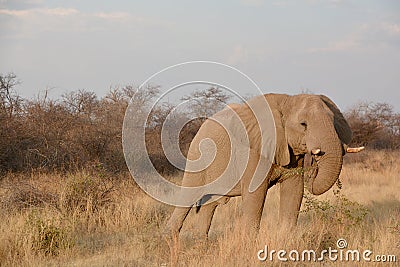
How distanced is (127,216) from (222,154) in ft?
6.18

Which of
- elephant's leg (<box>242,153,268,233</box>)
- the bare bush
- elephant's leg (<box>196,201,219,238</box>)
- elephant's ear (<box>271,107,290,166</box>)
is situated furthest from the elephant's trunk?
the bare bush

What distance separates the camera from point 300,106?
24.1ft

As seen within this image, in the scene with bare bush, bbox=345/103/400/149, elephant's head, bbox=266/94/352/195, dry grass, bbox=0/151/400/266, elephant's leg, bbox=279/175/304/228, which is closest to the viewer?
dry grass, bbox=0/151/400/266

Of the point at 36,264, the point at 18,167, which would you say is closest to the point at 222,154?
the point at 36,264

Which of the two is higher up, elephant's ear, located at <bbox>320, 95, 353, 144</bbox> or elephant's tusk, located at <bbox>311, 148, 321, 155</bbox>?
elephant's ear, located at <bbox>320, 95, 353, 144</bbox>

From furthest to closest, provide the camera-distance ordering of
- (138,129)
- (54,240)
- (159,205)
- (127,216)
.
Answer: (138,129), (159,205), (127,216), (54,240)

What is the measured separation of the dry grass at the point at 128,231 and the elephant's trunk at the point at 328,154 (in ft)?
2.50

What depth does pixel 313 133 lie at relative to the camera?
6.85 metres

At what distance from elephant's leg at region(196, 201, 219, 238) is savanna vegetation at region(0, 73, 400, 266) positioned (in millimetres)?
200

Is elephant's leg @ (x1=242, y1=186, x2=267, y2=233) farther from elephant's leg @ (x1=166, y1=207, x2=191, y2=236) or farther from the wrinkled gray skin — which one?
elephant's leg @ (x1=166, y1=207, x2=191, y2=236)

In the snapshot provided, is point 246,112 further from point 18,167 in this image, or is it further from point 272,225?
point 18,167

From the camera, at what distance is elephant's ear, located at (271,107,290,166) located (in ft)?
24.6

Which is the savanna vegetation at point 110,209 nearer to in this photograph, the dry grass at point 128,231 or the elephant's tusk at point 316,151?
the dry grass at point 128,231

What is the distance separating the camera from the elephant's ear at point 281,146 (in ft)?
24.6
